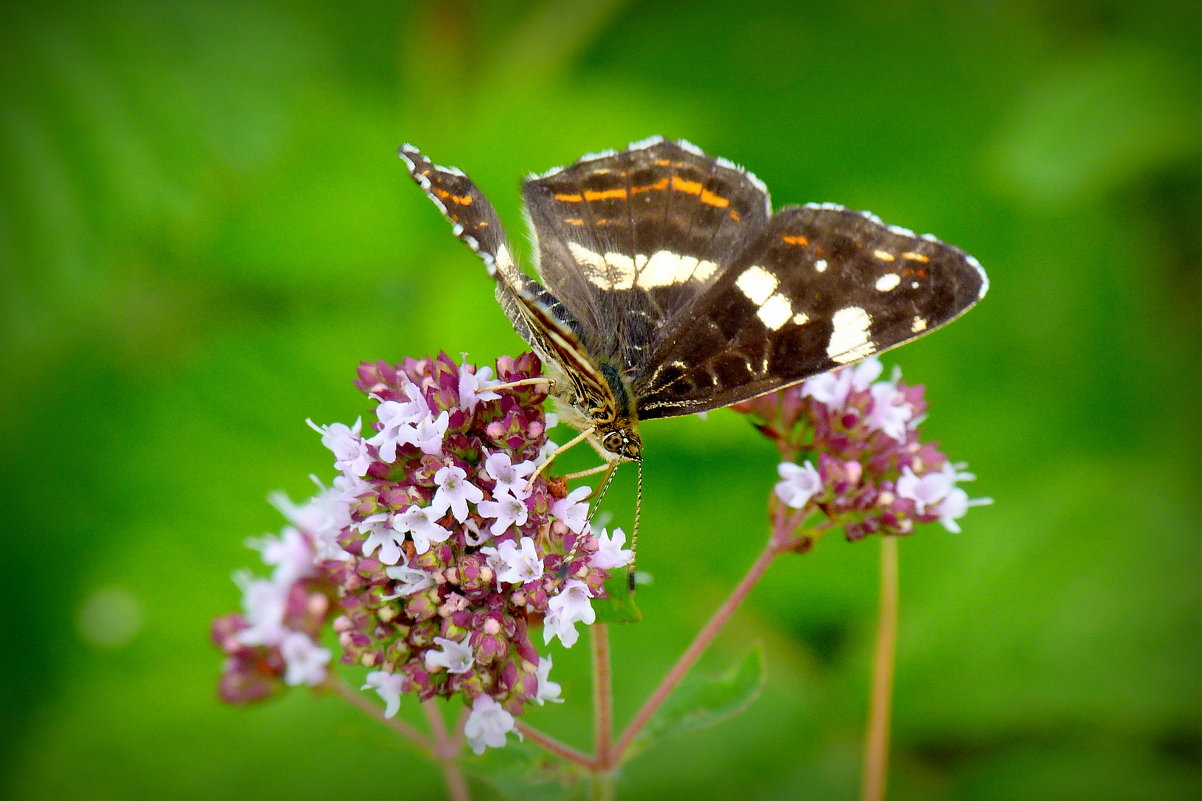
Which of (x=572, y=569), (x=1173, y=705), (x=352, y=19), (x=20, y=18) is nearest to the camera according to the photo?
(x=572, y=569)

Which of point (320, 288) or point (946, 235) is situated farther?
point (320, 288)

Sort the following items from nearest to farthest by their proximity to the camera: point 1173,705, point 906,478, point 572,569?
point 572,569 < point 906,478 < point 1173,705

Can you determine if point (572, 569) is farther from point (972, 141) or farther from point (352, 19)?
point (352, 19)

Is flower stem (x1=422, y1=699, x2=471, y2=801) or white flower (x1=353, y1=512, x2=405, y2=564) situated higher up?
white flower (x1=353, y1=512, x2=405, y2=564)

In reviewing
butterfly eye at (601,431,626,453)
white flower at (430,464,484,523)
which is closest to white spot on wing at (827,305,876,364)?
butterfly eye at (601,431,626,453)

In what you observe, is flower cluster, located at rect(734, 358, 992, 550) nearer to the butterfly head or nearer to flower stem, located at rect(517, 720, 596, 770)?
the butterfly head

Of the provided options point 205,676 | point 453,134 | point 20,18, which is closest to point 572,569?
point 205,676
